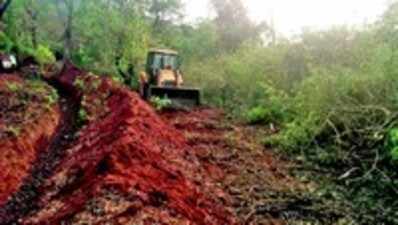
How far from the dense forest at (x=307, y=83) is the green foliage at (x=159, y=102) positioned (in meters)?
2.49

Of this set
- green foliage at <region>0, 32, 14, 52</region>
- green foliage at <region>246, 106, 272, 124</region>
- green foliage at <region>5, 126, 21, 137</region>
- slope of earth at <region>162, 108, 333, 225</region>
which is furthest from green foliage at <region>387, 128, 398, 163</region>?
green foliage at <region>0, 32, 14, 52</region>

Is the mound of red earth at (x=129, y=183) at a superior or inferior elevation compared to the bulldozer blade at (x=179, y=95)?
superior

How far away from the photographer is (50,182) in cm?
1028

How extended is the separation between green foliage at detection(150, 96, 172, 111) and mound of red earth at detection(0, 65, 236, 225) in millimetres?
5540

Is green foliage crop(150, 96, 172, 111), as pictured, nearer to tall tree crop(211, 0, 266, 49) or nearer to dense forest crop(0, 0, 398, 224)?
dense forest crop(0, 0, 398, 224)

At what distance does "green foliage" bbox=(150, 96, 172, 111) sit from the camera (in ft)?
65.6

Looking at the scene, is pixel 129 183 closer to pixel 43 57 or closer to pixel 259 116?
pixel 259 116

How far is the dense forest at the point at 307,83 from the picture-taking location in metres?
10.7

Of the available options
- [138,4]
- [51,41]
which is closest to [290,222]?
[138,4]

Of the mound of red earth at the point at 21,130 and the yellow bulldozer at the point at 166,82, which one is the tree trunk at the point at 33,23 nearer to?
the yellow bulldozer at the point at 166,82

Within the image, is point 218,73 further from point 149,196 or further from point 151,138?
point 149,196

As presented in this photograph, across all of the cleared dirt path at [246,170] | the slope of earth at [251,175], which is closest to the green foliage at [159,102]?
the cleared dirt path at [246,170]

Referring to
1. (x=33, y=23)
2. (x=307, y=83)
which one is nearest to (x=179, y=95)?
(x=307, y=83)

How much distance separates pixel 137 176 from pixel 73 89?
16.4 meters
